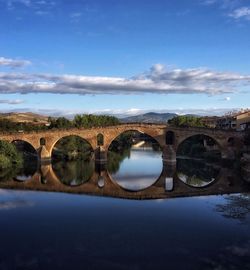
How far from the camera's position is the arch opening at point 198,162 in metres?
39.0

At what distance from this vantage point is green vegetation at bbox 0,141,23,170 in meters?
44.7

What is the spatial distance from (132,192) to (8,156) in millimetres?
19458

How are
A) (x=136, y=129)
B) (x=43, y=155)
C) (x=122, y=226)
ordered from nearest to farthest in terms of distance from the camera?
1. (x=122, y=226)
2. (x=43, y=155)
3. (x=136, y=129)

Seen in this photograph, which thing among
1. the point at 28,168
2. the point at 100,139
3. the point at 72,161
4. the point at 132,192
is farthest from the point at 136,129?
the point at 132,192

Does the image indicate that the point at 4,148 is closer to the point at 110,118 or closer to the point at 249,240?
the point at 249,240

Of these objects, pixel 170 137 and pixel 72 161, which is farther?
pixel 170 137

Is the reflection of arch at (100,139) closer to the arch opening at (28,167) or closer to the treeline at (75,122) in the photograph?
the arch opening at (28,167)

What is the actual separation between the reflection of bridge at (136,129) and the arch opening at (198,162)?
5.08 feet

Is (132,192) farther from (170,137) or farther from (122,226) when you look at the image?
(170,137)

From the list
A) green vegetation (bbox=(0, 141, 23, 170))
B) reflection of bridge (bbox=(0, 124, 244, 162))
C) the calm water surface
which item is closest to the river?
the calm water surface

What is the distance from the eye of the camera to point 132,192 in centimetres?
3195

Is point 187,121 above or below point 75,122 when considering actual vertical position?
above

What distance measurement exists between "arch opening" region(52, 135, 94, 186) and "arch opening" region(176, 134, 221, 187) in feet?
30.0

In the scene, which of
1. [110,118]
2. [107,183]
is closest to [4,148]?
[107,183]
